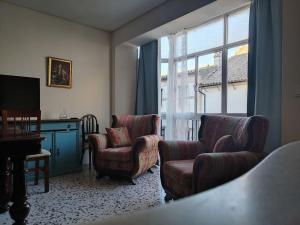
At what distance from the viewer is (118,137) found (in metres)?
3.40

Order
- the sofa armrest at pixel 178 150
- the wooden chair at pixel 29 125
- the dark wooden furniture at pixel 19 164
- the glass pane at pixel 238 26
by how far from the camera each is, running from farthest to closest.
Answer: the glass pane at pixel 238 26
the sofa armrest at pixel 178 150
the wooden chair at pixel 29 125
the dark wooden furniture at pixel 19 164

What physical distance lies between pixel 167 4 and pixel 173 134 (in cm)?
210

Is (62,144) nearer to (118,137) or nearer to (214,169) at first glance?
(118,137)

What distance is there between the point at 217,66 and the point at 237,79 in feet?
1.39

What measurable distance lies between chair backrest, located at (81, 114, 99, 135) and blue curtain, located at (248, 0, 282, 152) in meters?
2.77

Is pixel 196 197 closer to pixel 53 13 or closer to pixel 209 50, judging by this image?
pixel 209 50

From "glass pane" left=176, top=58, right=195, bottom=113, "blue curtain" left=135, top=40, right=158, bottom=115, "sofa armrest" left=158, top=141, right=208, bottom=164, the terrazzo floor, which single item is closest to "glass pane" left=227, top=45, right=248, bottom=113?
"glass pane" left=176, top=58, right=195, bottom=113

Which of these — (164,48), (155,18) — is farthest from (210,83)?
(155,18)

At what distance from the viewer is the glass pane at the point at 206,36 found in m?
3.34

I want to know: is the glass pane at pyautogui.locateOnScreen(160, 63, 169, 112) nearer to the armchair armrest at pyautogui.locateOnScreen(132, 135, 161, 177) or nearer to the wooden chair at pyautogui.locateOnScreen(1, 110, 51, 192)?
the armchair armrest at pyautogui.locateOnScreen(132, 135, 161, 177)

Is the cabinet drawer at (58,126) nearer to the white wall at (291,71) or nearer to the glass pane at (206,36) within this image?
the glass pane at (206,36)

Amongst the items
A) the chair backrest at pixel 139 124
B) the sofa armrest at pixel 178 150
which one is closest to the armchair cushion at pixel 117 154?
the chair backrest at pixel 139 124

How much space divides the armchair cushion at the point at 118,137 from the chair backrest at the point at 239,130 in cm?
129

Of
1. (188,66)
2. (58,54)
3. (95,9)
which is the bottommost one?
(188,66)
